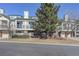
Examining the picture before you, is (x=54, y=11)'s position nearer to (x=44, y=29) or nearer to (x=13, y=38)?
(x=44, y=29)

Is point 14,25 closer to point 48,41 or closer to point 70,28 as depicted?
point 48,41

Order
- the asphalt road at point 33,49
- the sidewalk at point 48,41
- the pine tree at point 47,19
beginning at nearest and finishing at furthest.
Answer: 1. the asphalt road at point 33,49
2. the sidewalk at point 48,41
3. the pine tree at point 47,19

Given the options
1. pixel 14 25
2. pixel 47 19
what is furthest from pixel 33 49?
pixel 47 19

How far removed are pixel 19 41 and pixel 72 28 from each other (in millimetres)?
1380

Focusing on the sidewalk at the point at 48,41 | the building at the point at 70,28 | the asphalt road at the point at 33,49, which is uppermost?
the building at the point at 70,28

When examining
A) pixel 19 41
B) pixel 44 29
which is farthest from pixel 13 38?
pixel 44 29

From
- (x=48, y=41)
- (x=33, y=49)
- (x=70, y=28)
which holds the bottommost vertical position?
(x=33, y=49)

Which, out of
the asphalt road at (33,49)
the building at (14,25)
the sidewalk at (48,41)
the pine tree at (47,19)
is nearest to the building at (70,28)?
the sidewalk at (48,41)

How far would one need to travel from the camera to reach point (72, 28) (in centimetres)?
517

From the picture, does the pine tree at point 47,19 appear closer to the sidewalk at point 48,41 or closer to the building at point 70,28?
the sidewalk at point 48,41

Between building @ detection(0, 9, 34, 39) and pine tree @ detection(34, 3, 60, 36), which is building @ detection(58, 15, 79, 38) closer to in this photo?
pine tree @ detection(34, 3, 60, 36)

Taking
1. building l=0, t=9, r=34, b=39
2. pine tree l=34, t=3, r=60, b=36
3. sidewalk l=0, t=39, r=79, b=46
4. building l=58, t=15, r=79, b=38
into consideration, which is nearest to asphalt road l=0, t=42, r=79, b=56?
sidewalk l=0, t=39, r=79, b=46

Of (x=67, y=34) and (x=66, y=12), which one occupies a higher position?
(x=66, y=12)

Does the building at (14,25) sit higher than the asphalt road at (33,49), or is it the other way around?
the building at (14,25)
